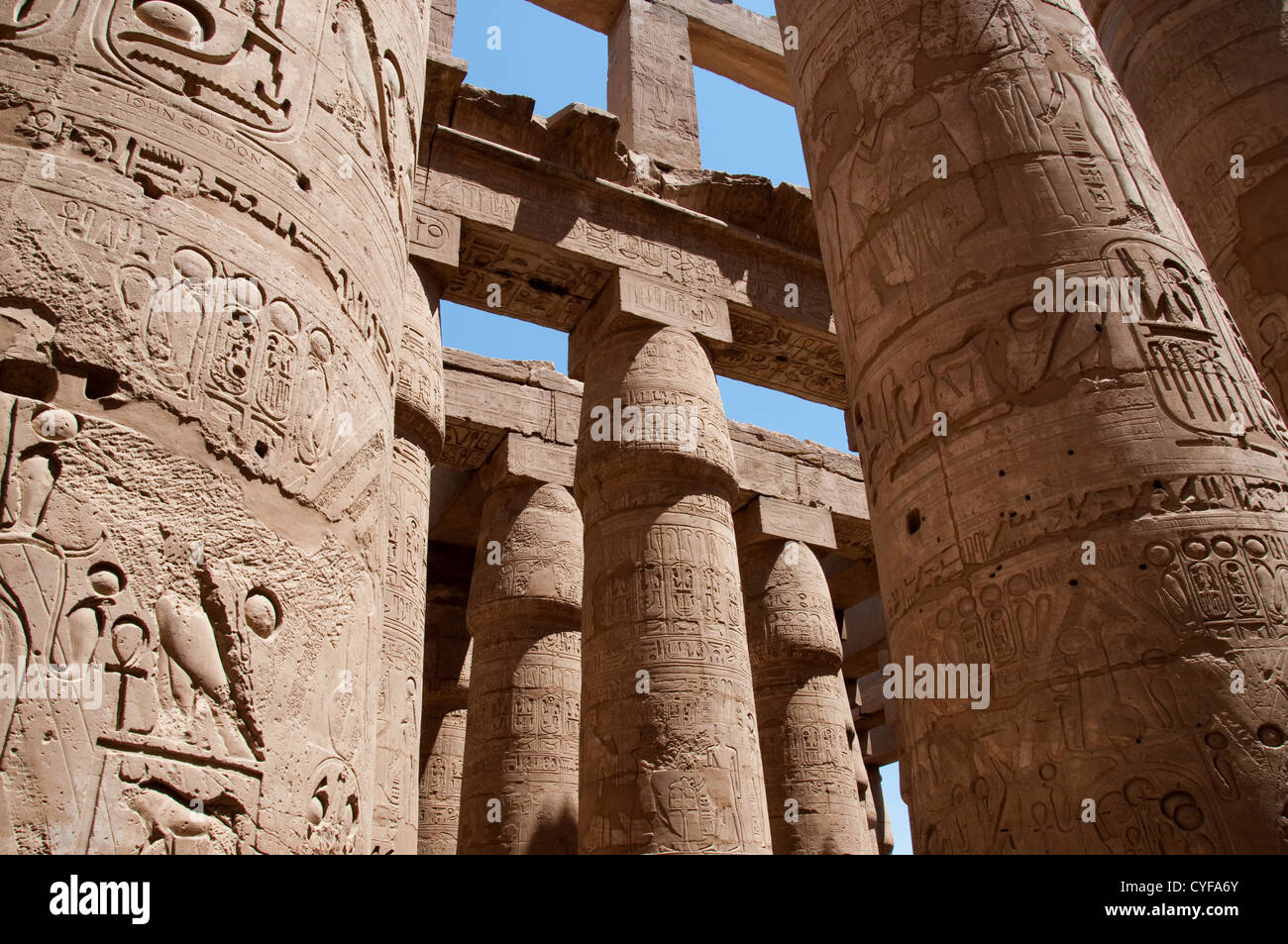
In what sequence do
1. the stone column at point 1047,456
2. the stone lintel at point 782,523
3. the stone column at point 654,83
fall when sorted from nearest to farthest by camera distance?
the stone column at point 1047,456, the stone column at point 654,83, the stone lintel at point 782,523

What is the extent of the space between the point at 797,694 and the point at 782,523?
6.39ft

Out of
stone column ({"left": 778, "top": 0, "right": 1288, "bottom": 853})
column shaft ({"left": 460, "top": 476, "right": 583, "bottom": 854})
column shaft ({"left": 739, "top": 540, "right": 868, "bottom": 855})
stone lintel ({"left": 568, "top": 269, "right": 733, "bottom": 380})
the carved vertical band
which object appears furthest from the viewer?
column shaft ({"left": 739, "top": 540, "right": 868, "bottom": 855})

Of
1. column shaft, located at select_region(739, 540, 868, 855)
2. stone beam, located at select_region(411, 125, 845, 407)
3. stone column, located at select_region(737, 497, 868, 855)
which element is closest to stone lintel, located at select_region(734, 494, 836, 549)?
stone column, located at select_region(737, 497, 868, 855)

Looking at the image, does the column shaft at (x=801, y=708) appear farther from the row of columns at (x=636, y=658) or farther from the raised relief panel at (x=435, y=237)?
the raised relief panel at (x=435, y=237)

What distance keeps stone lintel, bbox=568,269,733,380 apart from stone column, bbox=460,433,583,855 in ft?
5.60

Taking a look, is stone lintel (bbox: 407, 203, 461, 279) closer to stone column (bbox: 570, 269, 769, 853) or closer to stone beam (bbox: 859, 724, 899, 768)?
stone column (bbox: 570, 269, 769, 853)

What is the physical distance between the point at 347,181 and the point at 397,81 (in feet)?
1.98

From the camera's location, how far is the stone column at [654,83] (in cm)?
1055

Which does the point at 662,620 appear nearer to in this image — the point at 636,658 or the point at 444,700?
the point at 636,658

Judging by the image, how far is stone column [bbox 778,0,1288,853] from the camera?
285cm

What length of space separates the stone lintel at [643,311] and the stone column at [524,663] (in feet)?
5.60

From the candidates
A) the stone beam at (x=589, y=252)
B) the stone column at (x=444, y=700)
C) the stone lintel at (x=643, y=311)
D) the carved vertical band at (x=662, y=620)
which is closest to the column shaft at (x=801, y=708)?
the stone beam at (x=589, y=252)
